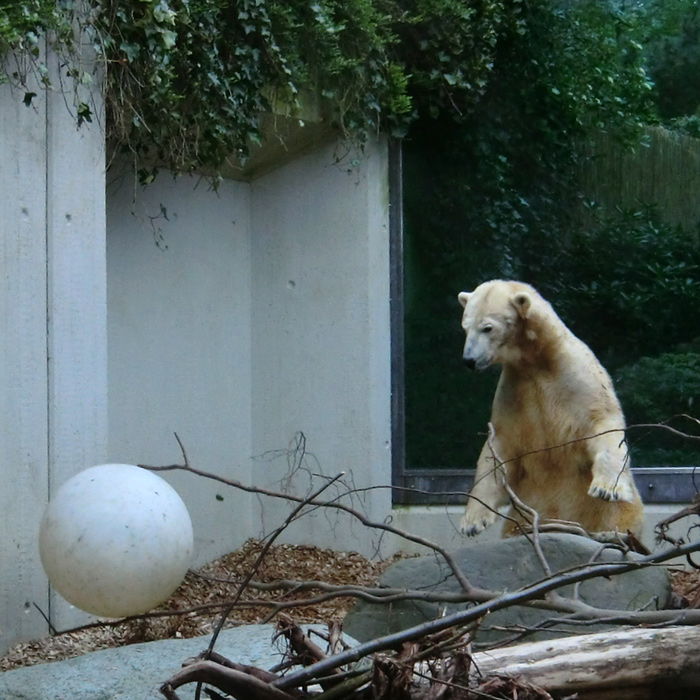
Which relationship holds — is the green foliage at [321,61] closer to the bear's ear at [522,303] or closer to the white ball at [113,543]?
the bear's ear at [522,303]

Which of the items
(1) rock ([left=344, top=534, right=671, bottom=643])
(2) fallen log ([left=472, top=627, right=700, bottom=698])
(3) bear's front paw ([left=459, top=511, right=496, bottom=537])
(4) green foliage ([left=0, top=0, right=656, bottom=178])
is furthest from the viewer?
(4) green foliage ([left=0, top=0, right=656, bottom=178])

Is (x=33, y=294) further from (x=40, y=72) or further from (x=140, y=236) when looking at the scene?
(x=140, y=236)

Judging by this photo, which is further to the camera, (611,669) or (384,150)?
(384,150)

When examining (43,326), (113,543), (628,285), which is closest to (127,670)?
(113,543)

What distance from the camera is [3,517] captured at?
4.17m

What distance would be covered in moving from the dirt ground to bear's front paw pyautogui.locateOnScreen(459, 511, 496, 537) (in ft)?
2.51

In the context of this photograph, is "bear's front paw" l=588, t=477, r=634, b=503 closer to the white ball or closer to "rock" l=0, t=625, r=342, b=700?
"rock" l=0, t=625, r=342, b=700

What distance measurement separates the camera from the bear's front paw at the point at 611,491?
424 cm

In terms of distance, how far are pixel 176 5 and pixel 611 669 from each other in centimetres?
357

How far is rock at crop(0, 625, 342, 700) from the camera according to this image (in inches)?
121

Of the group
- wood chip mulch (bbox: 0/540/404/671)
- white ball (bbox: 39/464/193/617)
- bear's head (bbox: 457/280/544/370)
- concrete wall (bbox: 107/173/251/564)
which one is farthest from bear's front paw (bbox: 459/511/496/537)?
concrete wall (bbox: 107/173/251/564)

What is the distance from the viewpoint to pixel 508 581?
377cm

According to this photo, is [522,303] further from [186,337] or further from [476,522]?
[186,337]

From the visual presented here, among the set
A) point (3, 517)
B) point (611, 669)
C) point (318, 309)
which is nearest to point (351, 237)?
point (318, 309)
